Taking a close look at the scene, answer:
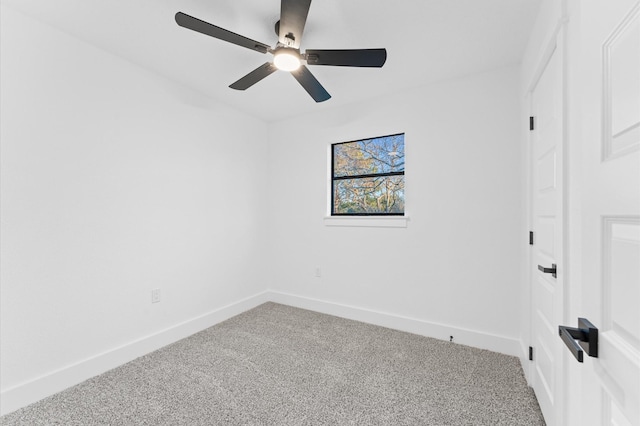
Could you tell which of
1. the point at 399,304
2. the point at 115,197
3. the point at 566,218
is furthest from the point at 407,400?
the point at 115,197

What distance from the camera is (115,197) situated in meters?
2.26

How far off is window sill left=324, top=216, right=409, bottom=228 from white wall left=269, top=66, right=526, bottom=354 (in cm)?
6

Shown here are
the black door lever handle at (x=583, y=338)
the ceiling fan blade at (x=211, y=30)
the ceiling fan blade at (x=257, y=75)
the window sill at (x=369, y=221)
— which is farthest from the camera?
the window sill at (x=369, y=221)

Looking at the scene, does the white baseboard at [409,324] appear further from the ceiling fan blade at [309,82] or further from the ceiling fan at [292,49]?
the ceiling fan at [292,49]

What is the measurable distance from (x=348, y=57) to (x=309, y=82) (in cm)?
42

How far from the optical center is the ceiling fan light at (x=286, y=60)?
1.75 meters

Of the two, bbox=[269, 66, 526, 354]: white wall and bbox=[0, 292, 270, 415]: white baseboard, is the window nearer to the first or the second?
bbox=[269, 66, 526, 354]: white wall

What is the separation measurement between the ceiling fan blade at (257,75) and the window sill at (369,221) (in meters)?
1.72

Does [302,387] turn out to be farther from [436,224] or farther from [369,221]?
[436,224]

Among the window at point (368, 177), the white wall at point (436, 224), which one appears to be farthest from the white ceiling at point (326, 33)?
the window at point (368, 177)

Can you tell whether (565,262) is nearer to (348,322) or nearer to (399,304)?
(399,304)

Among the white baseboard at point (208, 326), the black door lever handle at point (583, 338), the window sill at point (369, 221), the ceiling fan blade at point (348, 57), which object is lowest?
the white baseboard at point (208, 326)

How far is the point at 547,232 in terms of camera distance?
5.26 feet

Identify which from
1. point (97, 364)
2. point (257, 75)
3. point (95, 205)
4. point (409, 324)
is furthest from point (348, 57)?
point (97, 364)
